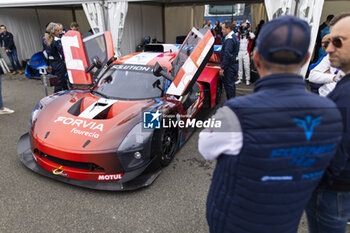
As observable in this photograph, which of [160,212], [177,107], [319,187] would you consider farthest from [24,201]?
[319,187]

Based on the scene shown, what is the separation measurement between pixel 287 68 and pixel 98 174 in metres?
2.18

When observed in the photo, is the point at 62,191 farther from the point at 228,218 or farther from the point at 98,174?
the point at 228,218

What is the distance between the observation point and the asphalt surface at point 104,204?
2.17 meters

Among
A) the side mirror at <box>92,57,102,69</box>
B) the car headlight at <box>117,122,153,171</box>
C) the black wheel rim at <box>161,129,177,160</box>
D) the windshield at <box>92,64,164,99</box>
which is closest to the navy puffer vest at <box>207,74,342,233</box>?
the car headlight at <box>117,122,153,171</box>

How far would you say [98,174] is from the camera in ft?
8.17

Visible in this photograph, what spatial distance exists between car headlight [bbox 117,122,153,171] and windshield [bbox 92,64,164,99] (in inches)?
32.2

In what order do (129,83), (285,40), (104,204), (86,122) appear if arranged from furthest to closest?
(129,83), (86,122), (104,204), (285,40)

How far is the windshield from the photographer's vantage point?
3.28 metres

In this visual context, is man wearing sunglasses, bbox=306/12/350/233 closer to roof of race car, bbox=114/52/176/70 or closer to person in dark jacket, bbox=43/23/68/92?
roof of race car, bbox=114/52/176/70

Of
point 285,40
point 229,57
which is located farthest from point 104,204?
point 229,57

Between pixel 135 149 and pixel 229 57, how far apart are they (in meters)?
3.07

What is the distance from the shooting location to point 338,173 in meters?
1.10

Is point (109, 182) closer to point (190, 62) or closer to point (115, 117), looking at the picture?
point (115, 117)

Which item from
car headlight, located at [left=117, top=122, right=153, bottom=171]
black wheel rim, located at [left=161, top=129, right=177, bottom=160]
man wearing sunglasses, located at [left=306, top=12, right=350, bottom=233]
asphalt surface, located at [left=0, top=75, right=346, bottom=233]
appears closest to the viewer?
man wearing sunglasses, located at [left=306, top=12, right=350, bottom=233]
